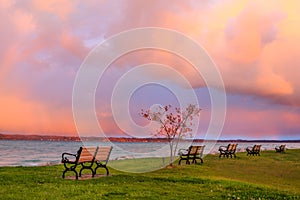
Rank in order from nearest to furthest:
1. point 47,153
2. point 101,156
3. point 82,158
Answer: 1. point 82,158
2. point 101,156
3. point 47,153

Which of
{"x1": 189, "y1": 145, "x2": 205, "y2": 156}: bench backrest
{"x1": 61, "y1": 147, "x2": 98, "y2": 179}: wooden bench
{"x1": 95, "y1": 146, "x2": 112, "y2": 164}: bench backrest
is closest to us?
{"x1": 61, "y1": 147, "x2": 98, "y2": 179}: wooden bench

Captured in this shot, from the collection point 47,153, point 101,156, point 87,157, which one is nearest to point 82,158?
point 87,157

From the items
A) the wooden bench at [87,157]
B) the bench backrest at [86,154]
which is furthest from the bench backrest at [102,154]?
the bench backrest at [86,154]

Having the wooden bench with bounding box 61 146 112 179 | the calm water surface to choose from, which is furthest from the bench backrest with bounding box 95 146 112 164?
the calm water surface

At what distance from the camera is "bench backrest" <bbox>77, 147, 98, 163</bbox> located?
1439 cm

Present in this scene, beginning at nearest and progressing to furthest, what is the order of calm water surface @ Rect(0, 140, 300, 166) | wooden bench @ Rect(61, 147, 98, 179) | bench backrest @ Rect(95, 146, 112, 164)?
Result: 1. wooden bench @ Rect(61, 147, 98, 179)
2. bench backrest @ Rect(95, 146, 112, 164)
3. calm water surface @ Rect(0, 140, 300, 166)

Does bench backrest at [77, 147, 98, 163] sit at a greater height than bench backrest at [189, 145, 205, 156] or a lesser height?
lesser

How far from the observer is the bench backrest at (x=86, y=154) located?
14391mm

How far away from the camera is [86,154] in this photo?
1496 cm

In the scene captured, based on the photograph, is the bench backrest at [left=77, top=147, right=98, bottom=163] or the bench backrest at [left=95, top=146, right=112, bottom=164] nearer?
the bench backrest at [left=77, top=147, right=98, bottom=163]

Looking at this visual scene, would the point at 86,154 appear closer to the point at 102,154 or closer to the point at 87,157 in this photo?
the point at 87,157

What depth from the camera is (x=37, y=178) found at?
14148 mm

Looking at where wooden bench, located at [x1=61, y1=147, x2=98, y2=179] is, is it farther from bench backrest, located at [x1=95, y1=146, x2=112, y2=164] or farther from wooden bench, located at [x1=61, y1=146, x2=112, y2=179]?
bench backrest, located at [x1=95, y1=146, x2=112, y2=164]

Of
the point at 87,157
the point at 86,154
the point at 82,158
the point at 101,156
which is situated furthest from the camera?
the point at 101,156
